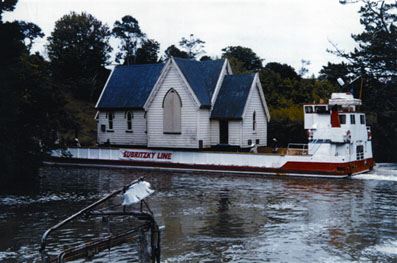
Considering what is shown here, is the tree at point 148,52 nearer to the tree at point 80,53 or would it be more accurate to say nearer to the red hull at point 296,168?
the tree at point 80,53

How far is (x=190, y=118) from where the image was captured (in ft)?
132

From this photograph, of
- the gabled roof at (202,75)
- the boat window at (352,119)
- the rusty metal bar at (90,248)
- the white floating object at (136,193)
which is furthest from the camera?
the gabled roof at (202,75)

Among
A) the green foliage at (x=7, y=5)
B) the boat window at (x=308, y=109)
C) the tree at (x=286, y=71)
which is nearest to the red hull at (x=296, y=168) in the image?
the boat window at (x=308, y=109)

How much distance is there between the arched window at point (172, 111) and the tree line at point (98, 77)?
8.00 m

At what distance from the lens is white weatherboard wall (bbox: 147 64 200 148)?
3994cm

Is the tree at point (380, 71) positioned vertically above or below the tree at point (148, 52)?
below

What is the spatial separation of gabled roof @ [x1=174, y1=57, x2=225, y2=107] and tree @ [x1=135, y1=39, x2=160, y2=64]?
3474 centimetres

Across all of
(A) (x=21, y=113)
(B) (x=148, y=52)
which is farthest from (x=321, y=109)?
(B) (x=148, y=52)

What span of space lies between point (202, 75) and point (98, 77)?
124ft

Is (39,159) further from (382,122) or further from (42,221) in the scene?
(382,122)

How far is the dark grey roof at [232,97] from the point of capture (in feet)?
131

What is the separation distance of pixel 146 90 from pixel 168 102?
490 centimetres

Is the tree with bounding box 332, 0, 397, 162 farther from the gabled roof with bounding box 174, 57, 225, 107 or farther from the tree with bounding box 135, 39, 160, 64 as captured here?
the tree with bounding box 135, 39, 160, 64

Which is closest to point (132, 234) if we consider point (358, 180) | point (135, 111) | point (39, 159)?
point (39, 159)
